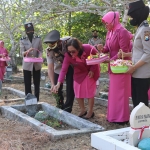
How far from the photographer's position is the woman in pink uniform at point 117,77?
168 inches

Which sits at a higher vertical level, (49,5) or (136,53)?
(49,5)

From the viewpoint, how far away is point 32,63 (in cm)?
603

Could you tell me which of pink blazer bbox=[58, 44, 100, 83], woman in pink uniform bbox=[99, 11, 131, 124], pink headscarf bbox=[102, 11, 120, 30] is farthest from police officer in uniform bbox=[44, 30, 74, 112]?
pink headscarf bbox=[102, 11, 120, 30]

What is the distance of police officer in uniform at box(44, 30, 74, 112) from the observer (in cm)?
474

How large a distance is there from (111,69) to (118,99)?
1.61ft

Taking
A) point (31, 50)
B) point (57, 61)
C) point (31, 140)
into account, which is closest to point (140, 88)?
point (31, 140)

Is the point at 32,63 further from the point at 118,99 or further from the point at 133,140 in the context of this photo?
the point at 133,140

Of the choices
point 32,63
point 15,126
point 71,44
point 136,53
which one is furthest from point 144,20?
point 32,63

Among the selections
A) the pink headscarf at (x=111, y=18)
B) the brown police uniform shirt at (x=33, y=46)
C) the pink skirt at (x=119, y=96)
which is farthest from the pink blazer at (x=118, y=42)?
the brown police uniform shirt at (x=33, y=46)

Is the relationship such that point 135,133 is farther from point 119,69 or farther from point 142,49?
point 119,69

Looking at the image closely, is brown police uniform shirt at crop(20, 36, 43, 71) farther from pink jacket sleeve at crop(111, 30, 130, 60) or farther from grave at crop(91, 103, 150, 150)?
grave at crop(91, 103, 150, 150)

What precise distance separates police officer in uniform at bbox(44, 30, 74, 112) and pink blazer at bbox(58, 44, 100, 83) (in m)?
0.25

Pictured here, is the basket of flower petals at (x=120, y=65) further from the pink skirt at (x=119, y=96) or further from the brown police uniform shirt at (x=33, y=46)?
the brown police uniform shirt at (x=33, y=46)

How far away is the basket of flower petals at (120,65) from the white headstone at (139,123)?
1.05 meters
